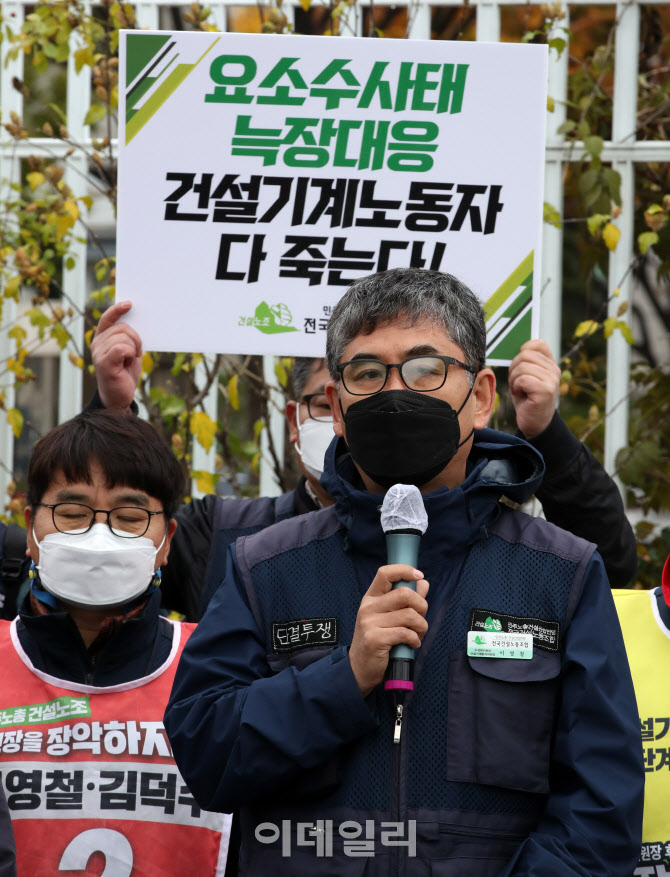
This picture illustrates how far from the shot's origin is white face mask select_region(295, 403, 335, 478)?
153 inches

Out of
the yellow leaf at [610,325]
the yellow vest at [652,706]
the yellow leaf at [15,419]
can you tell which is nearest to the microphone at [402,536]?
the yellow vest at [652,706]

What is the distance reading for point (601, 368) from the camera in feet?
21.1

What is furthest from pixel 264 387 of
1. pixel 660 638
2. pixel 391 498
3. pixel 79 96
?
pixel 391 498

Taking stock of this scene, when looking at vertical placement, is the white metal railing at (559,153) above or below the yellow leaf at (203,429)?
above

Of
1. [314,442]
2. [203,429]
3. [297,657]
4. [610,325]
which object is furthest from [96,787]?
[610,325]

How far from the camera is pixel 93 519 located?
3248mm

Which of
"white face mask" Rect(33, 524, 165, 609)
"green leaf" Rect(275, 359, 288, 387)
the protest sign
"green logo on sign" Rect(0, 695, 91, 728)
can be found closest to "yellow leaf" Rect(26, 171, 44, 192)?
"green leaf" Rect(275, 359, 288, 387)

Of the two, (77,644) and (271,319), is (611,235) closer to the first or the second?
(271,319)

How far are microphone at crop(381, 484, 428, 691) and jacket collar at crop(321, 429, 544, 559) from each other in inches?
3.8

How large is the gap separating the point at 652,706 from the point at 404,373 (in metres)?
1.09

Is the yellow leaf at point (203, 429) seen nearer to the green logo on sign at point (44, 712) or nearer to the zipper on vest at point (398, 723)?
the green logo on sign at point (44, 712)

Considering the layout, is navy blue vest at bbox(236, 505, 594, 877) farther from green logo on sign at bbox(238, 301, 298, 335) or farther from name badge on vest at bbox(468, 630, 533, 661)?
green logo on sign at bbox(238, 301, 298, 335)

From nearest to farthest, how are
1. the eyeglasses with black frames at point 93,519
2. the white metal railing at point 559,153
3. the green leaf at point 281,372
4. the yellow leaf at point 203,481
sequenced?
the eyeglasses with black frames at point 93,519 → the yellow leaf at point 203,481 → the green leaf at point 281,372 → the white metal railing at point 559,153

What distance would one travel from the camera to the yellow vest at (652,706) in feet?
9.11
